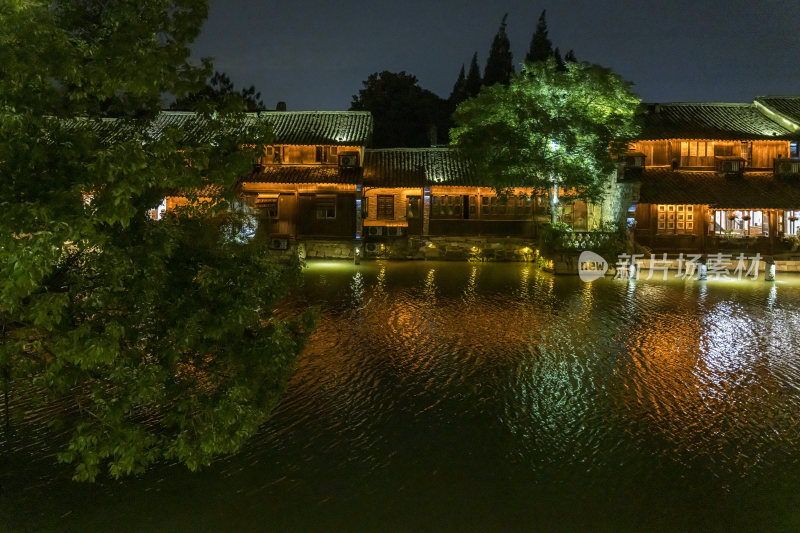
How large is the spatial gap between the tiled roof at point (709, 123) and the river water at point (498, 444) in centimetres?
1889

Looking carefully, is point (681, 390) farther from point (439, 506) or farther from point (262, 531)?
point (262, 531)

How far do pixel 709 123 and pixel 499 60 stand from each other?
21.0m

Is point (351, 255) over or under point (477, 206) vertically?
under

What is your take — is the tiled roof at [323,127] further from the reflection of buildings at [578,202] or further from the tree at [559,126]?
the tree at [559,126]

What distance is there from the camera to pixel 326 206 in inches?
1293

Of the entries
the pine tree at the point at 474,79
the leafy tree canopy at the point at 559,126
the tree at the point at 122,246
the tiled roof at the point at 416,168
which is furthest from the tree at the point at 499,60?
the tree at the point at 122,246

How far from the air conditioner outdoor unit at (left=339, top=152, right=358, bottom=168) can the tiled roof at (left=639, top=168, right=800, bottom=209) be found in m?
14.8

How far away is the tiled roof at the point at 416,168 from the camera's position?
32.9 m

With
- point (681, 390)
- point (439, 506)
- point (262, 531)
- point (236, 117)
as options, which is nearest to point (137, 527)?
point (262, 531)

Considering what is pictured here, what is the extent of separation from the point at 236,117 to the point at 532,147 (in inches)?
916

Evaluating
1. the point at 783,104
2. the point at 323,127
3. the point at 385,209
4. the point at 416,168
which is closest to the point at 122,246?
the point at 385,209

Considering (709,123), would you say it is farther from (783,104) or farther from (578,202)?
(578,202)

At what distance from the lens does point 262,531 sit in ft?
20.7

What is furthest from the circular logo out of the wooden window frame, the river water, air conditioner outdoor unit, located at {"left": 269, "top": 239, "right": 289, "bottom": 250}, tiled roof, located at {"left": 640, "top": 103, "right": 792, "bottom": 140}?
air conditioner outdoor unit, located at {"left": 269, "top": 239, "right": 289, "bottom": 250}
